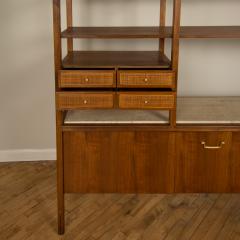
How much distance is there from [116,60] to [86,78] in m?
0.27

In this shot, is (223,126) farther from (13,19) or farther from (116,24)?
(13,19)

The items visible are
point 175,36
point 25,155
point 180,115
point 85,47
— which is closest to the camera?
point 175,36

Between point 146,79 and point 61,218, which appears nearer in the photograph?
point 146,79

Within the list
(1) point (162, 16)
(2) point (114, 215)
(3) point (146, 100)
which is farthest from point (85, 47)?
(2) point (114, 215)

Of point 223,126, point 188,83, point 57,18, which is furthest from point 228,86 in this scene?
point 57,18

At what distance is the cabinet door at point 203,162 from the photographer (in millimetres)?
2170

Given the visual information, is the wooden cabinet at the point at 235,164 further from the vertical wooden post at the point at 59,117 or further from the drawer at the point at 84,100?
the vertical wooden post at the point at 59,117

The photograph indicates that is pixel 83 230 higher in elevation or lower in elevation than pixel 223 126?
lower

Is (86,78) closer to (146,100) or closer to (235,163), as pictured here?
(146,100)

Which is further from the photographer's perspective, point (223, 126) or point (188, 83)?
point (188, 83)

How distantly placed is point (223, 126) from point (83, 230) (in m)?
0.97

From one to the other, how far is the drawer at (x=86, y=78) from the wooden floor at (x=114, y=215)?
0.83 m

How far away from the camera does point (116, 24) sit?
2.77 metres

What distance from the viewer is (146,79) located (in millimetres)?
2082
